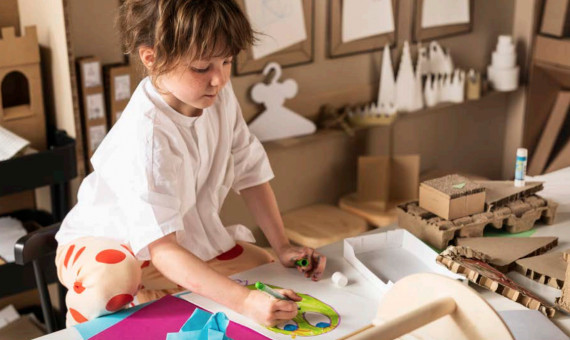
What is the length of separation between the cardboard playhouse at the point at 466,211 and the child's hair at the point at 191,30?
0.59 m

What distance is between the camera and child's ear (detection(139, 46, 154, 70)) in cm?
150

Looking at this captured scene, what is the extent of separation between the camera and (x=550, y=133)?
3516 mm

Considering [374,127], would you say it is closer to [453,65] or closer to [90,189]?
[453,65]

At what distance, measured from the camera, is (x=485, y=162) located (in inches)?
151

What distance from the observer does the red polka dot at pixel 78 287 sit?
1.50 m

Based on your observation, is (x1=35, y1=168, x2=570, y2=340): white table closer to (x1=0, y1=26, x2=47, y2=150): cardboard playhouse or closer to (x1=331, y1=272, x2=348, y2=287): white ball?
(x1=331, y1=272, x2=348, y2=287): white ball

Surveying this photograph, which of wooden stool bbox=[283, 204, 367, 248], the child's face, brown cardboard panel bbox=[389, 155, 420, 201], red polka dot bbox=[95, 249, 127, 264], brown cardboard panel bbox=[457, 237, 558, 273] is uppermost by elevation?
the child's face

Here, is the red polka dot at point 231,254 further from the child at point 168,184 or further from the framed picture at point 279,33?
the framed picture at point 279,33

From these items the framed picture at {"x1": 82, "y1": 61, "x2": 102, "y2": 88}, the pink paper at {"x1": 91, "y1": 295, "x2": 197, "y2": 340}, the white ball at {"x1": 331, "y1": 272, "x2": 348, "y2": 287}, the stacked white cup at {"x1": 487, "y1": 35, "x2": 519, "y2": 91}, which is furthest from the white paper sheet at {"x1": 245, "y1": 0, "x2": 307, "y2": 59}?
the pink paper at {"x1": 91, "y1": 295, "x2": 197, "y2": 340}

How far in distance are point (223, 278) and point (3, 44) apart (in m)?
1.23

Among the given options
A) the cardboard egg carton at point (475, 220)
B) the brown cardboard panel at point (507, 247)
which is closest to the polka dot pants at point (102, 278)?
the cardboard egg carton at point (475, 220)

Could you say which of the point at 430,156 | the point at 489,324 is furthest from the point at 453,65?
the point at 489,324

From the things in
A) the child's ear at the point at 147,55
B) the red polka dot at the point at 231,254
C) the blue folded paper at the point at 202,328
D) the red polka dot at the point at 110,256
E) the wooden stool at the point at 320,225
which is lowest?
A: the wooden stool at the point at 320,225

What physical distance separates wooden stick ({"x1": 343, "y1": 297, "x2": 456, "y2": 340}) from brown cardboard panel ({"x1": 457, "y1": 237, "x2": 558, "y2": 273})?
1.27 ft
